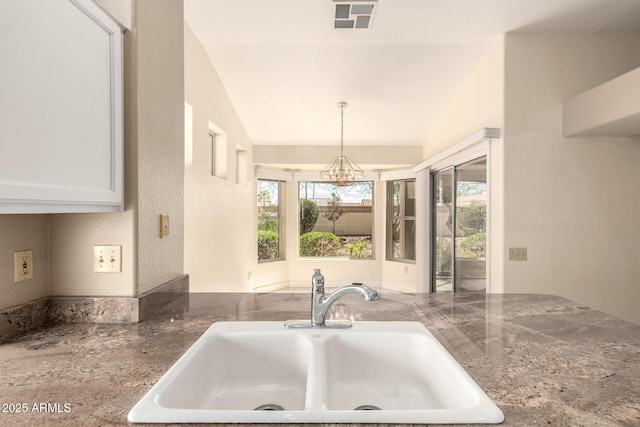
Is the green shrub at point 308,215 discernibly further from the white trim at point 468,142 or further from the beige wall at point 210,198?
the white trim at point 468,142

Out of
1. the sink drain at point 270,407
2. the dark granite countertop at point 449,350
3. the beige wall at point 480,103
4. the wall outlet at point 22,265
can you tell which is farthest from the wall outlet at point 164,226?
the beige wall at point 480,103

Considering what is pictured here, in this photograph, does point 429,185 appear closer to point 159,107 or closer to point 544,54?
point 544,54

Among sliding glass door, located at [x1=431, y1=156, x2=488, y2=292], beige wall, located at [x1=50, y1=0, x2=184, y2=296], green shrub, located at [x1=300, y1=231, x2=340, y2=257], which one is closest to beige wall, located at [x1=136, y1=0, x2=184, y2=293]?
beige wall, located at [x1=50, y1=0, x2=184, y2=296]

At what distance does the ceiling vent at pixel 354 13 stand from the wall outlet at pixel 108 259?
2121mm

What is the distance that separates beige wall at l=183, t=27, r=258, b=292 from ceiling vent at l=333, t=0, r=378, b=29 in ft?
3.90

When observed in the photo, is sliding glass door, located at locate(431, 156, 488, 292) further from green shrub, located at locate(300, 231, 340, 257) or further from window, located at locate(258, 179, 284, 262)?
window, located at locate(258, 179, 284, 262)

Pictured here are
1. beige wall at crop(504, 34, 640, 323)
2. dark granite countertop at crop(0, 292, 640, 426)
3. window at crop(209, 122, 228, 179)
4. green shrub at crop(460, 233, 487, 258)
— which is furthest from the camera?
window at crop(209, 122, 228, 179)

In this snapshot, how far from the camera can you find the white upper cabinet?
93 centimetres

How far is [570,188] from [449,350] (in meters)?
2.43

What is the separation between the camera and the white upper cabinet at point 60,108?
0.93 m

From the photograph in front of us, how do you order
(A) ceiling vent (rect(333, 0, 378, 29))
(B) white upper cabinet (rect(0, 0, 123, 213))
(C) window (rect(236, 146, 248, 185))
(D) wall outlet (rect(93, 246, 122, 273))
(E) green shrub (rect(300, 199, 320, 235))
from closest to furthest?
(B) white upper cabinet (rect(0, 0, 123, 213)) → (D) wall outlet (rect(93, 246, 122, 273)) → (A) ceiling vent (rect(333, 0, 378, 29)) → (C) window (rect(236, 146, 248, 185)) → (E) green shrub (rect(300, 199, 320, 235))

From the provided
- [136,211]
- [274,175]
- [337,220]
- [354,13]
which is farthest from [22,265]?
[337,220]

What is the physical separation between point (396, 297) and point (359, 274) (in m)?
4.88

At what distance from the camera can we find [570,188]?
9.46ft
